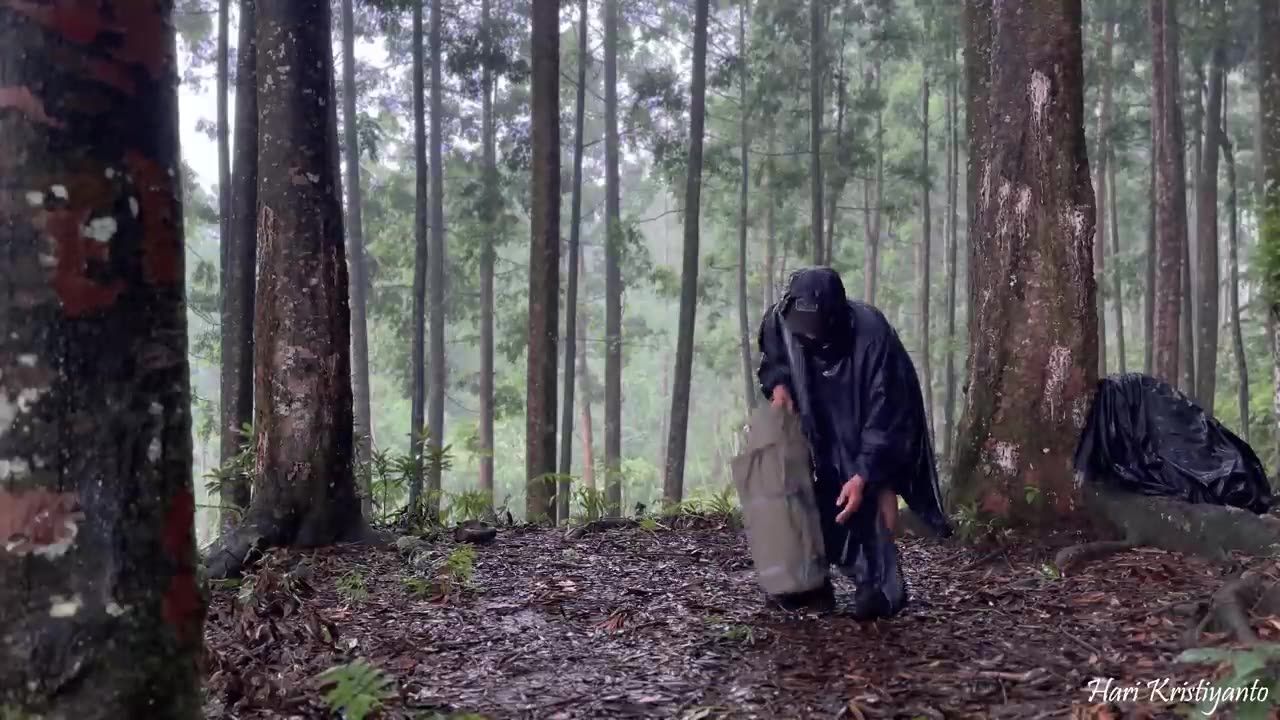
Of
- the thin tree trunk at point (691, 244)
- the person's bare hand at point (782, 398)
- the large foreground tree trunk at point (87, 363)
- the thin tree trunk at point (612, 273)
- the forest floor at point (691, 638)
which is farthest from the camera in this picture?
the thin tree trunk at point (612, 273)

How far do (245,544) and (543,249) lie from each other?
4.83 meters

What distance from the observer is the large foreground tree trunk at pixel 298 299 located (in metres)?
5.93

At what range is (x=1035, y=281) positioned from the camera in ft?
19.1

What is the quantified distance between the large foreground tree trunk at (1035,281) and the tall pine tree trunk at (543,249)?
4.77 meters

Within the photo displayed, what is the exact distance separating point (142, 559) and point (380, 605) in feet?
9.15

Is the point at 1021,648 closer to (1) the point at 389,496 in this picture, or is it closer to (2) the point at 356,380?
(1) the point at 389,496

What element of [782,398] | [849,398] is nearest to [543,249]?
[782,398]

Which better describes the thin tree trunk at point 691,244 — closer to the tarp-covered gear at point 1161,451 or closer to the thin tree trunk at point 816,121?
the thin tree trunk at point 816,121

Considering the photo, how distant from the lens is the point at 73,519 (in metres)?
2.03

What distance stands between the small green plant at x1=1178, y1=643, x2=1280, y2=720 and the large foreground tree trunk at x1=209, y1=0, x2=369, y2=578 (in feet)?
16.4

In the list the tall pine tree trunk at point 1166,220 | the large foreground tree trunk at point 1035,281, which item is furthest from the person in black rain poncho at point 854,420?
the tall pine tree trunk at point 1166,220

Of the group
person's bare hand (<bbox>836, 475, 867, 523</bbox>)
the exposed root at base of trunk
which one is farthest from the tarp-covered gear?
the exposed root at base of trunk

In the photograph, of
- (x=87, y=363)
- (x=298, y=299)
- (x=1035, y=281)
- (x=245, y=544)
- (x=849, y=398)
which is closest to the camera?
(x=87, y=363)

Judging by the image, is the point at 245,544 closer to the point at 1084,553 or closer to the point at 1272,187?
the point at 1084,553
